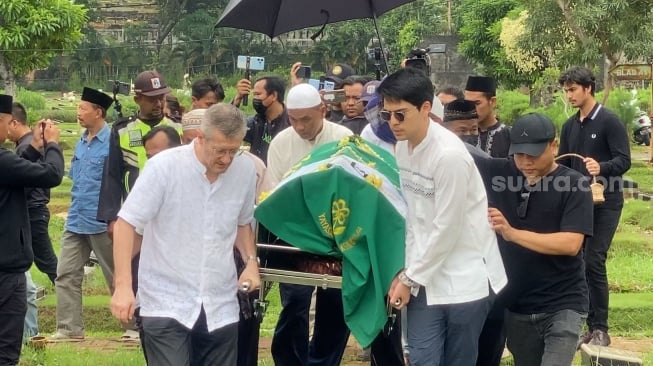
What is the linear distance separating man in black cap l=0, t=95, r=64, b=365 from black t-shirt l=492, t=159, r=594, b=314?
2.44 meters

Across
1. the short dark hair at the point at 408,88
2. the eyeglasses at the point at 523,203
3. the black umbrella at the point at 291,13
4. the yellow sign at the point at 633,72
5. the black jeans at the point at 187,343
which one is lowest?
the black jeans at the point at 187,343

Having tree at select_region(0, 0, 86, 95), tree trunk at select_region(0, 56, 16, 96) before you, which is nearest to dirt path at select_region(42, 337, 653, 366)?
tree at select_region(0, 0, 86, 95)

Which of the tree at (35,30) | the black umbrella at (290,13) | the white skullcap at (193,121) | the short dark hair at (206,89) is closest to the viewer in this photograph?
the white skullcap at (193,121)

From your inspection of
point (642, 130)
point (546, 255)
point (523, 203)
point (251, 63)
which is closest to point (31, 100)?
point (642, 130)

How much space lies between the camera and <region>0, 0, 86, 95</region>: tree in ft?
63.2

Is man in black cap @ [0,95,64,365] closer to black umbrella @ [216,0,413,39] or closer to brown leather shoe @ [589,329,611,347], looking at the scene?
black umbrella @ [216,0,413,39]

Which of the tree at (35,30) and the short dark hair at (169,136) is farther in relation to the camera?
the tree at (35,30)

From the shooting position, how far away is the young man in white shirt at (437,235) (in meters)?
4.12

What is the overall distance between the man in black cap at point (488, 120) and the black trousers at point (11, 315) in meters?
2.92

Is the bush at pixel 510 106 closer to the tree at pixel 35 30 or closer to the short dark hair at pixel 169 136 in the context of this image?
the tree at pixel 35 30

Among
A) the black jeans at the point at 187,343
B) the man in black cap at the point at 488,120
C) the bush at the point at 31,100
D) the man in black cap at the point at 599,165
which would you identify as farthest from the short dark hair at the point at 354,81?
the bush at the point at 31,100

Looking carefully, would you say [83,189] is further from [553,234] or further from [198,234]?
[553,234]

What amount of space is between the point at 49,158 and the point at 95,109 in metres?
1.73

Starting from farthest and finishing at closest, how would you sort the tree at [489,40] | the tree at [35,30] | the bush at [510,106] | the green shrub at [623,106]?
the tree at [489,40] < the bush at [510,106] < the green shrub at [623,106] < the tree at [35,30]
